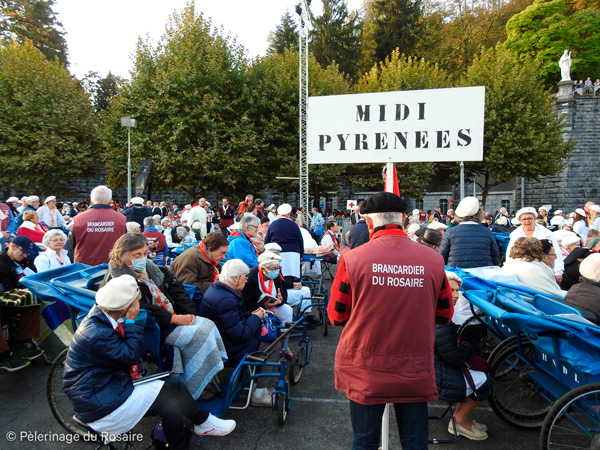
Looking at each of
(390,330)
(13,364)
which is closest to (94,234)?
(13,364)

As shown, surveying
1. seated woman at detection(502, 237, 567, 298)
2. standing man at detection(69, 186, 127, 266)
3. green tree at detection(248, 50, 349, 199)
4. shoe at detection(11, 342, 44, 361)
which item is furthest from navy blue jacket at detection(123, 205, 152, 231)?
green tree at detection(248, 50, 349, 199)

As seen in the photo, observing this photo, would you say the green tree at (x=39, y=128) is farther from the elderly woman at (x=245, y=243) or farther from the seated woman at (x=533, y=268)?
the seated woman at (x=533, y=268)

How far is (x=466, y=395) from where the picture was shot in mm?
3062

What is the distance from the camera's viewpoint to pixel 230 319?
3.49m

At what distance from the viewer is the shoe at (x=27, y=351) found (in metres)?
4.68

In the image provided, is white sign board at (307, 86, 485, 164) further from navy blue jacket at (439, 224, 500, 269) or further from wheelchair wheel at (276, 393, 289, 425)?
wheelchair wheel at (276, 393, 289, 425)

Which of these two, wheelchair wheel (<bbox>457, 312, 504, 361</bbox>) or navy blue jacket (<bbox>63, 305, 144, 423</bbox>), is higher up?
navy blue jacket (<bbox>63, 305, 144, 423</bbox>)

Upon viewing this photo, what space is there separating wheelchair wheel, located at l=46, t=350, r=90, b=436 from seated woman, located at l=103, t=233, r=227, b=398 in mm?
874

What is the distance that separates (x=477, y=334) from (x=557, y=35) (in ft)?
119

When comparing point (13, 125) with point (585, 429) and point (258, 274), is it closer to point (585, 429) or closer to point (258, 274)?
point (258, 274)

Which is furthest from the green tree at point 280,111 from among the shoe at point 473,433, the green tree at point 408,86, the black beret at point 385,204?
the black beret at point 385,204

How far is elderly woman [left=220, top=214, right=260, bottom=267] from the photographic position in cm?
552

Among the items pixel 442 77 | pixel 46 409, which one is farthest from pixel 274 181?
pixel 46 409

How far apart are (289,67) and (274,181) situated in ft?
22.9
